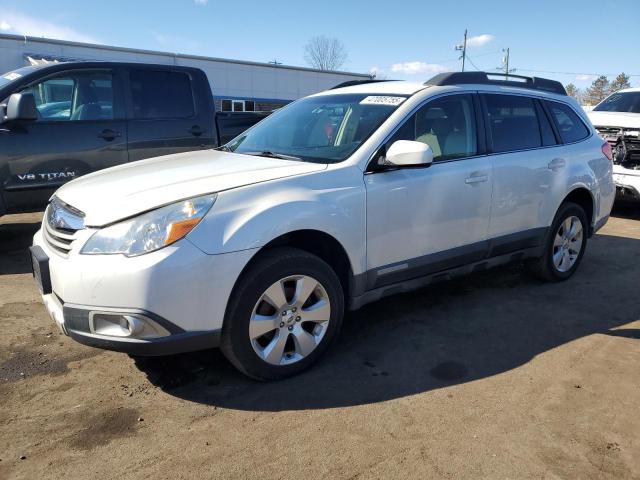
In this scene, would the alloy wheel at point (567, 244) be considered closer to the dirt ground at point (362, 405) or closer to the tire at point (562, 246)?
the tire at point (562, 246)

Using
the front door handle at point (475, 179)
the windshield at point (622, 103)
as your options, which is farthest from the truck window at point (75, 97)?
the windshield at point (622, 103)

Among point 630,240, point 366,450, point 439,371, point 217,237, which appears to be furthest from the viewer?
point 630,240

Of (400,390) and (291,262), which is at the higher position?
(291,262)

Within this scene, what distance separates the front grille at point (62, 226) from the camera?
2.92 metres

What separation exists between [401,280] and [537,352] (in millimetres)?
1034

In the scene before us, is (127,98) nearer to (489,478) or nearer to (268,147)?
(268,147)

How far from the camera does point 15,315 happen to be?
13.4ft

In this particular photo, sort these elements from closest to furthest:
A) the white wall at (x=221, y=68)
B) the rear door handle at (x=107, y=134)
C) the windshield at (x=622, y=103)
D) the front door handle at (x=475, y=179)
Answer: the front door handle at (x=475, y=179) < the rear door handle at (x=107, y=134) < the windshield at (x=622, y=103) < the white wall at (x=221, y=68)

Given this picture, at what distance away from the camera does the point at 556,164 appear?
4723 mm

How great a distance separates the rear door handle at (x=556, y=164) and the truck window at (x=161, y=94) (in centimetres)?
402

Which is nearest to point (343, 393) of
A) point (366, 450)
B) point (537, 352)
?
point (366, 450)

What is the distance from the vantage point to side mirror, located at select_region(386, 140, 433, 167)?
3336mm

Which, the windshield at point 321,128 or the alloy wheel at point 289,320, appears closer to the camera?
the alloy wheel at point 289,320

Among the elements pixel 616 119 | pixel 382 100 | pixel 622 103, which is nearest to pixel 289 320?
pixel 382 100
